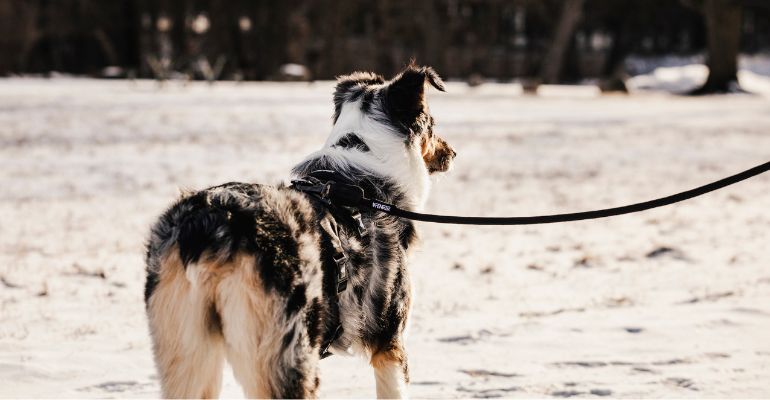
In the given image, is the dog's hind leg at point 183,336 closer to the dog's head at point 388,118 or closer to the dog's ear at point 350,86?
the dog's head at point 388,118

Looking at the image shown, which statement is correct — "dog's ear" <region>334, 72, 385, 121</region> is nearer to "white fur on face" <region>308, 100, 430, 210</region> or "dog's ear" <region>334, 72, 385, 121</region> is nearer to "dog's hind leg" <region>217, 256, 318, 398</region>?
"white fur on face" <region>308, 100, 430, 210</region>

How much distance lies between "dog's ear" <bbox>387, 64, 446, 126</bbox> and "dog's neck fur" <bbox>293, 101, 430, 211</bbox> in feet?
0.22

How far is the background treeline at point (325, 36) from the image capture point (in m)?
46.2

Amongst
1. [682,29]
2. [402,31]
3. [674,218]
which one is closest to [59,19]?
[402,31]

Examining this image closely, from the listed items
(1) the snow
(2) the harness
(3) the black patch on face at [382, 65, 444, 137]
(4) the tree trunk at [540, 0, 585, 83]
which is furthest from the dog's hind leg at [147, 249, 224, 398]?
(4) the tree trunk at [540, 0, 585, 83]

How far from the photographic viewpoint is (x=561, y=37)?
44.7 meters

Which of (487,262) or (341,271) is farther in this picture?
(487,262)

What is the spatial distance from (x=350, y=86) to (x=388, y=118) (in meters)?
0.36

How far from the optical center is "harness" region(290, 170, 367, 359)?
3596mm

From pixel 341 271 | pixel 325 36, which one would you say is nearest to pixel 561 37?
pixel 325 36

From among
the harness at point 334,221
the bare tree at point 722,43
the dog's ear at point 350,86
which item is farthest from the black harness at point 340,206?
the bare tree at point 722,43

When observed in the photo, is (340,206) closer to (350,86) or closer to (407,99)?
(407,99)

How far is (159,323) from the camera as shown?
3.42 meters

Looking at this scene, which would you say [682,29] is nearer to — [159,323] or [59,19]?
[59,19]
